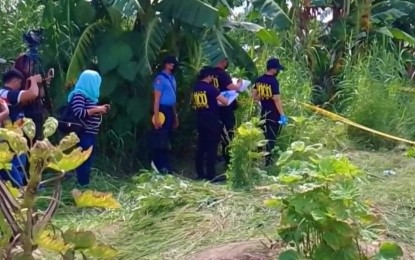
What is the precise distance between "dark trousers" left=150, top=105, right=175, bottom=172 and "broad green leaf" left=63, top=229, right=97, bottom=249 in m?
5.00

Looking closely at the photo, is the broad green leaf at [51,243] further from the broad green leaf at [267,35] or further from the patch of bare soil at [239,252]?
the broad green leaf at [267,35]

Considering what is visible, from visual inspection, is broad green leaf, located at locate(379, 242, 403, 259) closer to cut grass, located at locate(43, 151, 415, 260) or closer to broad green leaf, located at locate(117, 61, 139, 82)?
cut grass, located at locate(43, 151, 415, 260)

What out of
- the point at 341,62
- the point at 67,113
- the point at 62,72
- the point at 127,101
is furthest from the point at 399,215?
the point at 341,62

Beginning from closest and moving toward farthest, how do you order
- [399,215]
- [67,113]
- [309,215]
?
[309,215] → [399,215] → [67,113]

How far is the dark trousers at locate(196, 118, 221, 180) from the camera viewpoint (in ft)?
27.8

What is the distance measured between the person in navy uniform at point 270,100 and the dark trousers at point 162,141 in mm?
942

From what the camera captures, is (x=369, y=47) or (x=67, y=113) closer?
(x=67, y=113)

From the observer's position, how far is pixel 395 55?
38.6ft

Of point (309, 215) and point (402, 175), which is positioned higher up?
point (309, 215)

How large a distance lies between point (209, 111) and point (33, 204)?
507cm

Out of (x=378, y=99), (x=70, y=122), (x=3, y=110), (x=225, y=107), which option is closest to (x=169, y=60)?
(x=225, y=107)

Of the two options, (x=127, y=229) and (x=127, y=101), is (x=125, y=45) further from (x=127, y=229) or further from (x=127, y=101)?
(x=127, y=229)

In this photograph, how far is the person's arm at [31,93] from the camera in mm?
7539

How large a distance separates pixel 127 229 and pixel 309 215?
2361mm
